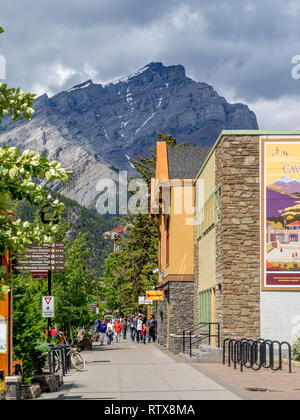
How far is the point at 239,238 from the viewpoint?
27.8 meters

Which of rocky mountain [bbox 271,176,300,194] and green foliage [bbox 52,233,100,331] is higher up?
rocky mountain [bbox 271,176,300,194]

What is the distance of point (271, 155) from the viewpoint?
27.7 m

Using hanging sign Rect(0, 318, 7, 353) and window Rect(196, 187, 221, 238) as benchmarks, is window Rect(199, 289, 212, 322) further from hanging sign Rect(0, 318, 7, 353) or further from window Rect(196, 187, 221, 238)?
hanging sign Rect(0, 318, 7, 353)

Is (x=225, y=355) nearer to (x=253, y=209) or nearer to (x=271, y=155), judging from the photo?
(x=253, y=209)

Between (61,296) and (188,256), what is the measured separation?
24.7ft

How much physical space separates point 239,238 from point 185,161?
19645mm

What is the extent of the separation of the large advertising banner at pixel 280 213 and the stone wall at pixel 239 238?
0.31m

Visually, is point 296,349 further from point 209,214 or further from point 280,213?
point 209,214

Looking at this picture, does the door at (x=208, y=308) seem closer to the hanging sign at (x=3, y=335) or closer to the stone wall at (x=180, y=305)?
the stone wall at (x=180, y=305)

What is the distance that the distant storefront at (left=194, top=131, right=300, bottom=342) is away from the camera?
89.8 feet

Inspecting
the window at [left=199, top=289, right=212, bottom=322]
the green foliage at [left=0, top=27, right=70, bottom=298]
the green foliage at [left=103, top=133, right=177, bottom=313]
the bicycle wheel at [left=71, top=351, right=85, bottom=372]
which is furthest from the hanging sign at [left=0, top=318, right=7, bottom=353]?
the green foliage at [left=103, top=133, right=177, bottom=313]

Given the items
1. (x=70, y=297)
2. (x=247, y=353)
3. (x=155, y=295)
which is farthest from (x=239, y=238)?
(x=155, y=295)

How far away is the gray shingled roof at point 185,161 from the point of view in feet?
147
